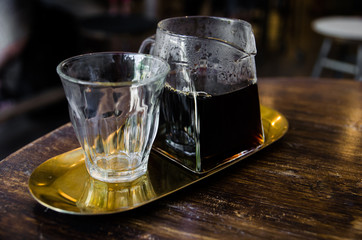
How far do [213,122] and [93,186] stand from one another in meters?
0.13

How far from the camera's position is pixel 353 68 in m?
1.79

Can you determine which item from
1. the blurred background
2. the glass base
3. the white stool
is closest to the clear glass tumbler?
the glass base

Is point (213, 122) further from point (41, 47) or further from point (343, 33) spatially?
point (343, 33)

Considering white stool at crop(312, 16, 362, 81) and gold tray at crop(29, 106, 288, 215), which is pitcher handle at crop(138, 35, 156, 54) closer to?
gold tray at crop(29, 106, 288, 215)

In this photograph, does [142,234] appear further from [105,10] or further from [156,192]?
[105,10]

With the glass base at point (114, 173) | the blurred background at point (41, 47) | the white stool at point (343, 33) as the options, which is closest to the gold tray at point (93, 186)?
the glass base at point (114, 173)

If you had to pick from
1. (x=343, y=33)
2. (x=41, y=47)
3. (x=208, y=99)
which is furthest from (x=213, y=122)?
(x=343, y=33)

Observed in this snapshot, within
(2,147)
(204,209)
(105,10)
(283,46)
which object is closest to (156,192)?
(204,209)

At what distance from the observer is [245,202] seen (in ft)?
1.11

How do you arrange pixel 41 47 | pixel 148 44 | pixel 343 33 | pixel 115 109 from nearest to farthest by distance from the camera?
pixel 115 109, pixel 148 44, pixel 41 47, pixel 343 33

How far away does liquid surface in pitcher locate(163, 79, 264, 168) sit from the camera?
380 millimetres

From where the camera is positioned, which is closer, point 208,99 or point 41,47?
point 208,99

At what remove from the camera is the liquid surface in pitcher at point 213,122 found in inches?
15.0

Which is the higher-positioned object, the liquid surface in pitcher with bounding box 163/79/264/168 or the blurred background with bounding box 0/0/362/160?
the liquid surface in pitcher with bounding box 163/79/264/168
